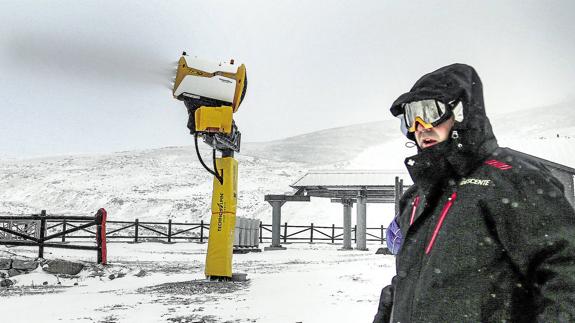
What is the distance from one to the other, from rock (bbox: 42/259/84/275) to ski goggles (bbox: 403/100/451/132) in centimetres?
968

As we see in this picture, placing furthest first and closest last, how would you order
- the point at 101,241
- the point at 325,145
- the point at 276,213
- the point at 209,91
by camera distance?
the point at 325,145, the point at 276,213, the point at 101,241, the point at 209,91

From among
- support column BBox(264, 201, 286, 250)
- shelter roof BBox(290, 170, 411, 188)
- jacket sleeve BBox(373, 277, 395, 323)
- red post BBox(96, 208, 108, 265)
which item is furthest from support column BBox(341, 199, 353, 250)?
jacket sleeve BBox(373, 277, 395, 323)

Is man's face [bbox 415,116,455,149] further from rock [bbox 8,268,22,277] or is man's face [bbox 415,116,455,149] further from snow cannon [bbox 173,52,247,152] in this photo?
rock [bbox 8,268,22,277]

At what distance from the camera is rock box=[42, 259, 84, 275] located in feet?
32.2

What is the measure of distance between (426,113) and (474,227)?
0.46 m

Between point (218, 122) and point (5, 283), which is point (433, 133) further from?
point (5, 283)

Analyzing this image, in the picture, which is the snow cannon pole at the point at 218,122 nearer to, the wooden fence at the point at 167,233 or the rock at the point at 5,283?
the rock at the point at 5,283

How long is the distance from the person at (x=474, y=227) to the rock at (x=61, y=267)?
9.55 meters

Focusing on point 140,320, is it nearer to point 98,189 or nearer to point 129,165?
point 98,189

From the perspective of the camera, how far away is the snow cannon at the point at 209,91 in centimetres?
750

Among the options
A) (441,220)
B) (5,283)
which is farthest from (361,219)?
(441,220)

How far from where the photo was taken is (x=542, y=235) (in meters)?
1.40

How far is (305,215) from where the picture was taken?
4028 cm

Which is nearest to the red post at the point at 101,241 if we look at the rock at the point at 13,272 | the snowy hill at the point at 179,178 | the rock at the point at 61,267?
the rock at the point at 61,267
